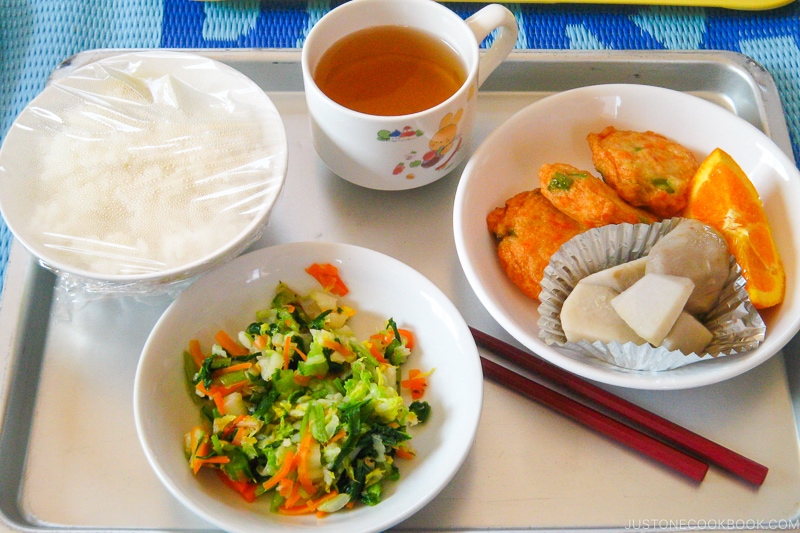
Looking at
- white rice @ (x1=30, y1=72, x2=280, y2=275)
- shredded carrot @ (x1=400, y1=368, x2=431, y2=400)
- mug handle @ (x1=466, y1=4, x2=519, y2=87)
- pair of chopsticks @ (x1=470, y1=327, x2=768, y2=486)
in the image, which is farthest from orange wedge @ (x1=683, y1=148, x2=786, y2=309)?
white rice @ (x1=30, y1=72, x2=280, y2=275)

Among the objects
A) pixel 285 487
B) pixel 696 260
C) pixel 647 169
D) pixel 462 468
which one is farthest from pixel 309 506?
pixel 647 169

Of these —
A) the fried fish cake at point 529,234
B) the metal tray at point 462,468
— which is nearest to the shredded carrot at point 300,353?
the metal tray at point 462,468

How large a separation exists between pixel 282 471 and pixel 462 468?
1.02 ft

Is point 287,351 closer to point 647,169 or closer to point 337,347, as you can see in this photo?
point 337,347

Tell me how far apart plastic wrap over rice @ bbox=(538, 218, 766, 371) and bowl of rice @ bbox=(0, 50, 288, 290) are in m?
0.51

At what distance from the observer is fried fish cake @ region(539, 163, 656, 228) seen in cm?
120

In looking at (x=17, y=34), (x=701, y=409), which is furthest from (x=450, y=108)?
(x=17, y=34)

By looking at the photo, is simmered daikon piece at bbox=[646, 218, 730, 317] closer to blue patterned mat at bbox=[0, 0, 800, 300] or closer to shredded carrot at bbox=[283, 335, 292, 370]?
shredded carrot at bbox=[283, 335, 292, 370]

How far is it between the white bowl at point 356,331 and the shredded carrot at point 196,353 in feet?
0.04

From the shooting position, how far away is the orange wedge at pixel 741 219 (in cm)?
112

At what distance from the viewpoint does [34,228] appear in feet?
3.48

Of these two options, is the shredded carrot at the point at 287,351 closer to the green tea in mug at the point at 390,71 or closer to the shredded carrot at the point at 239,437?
the shredded carrot at the point at 239,437

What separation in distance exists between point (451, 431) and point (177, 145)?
27.1 inches

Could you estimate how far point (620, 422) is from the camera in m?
1.13
